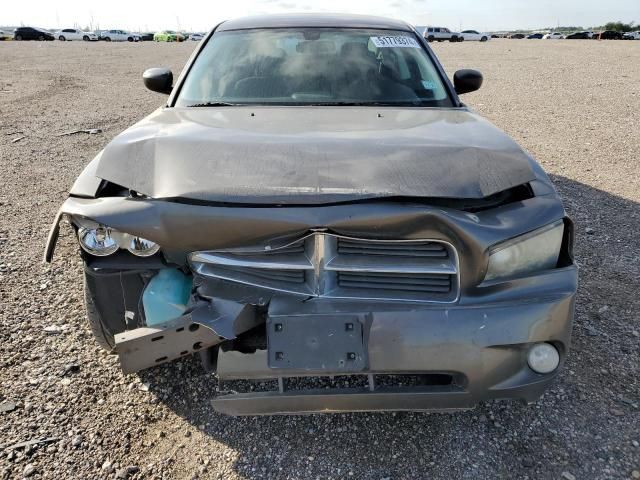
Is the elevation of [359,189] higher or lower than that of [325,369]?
higher

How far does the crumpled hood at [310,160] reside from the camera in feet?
6.02

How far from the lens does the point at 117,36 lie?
53500 millimetres

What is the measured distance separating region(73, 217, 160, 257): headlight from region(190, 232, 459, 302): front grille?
0.21 m

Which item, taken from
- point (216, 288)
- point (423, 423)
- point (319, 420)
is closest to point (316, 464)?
point (319, 420)

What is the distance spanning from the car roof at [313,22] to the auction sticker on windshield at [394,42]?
17cm

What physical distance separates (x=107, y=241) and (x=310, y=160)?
2.80 ft

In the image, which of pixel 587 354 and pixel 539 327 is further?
Result: pixel 587 354

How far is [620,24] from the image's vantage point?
222ft

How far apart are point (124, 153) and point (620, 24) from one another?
271 ft

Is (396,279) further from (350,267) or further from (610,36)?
(610,36)

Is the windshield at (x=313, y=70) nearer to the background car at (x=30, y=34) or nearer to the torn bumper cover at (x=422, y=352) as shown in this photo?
the torn bumper cover at (x=422, y=352)

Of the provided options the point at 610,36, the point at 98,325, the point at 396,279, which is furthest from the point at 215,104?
the point at 610,36

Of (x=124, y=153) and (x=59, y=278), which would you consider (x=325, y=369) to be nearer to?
(x=124, y=153)

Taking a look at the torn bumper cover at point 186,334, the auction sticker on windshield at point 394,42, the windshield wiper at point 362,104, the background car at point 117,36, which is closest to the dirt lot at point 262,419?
the torn bumper cover at point 186,334
